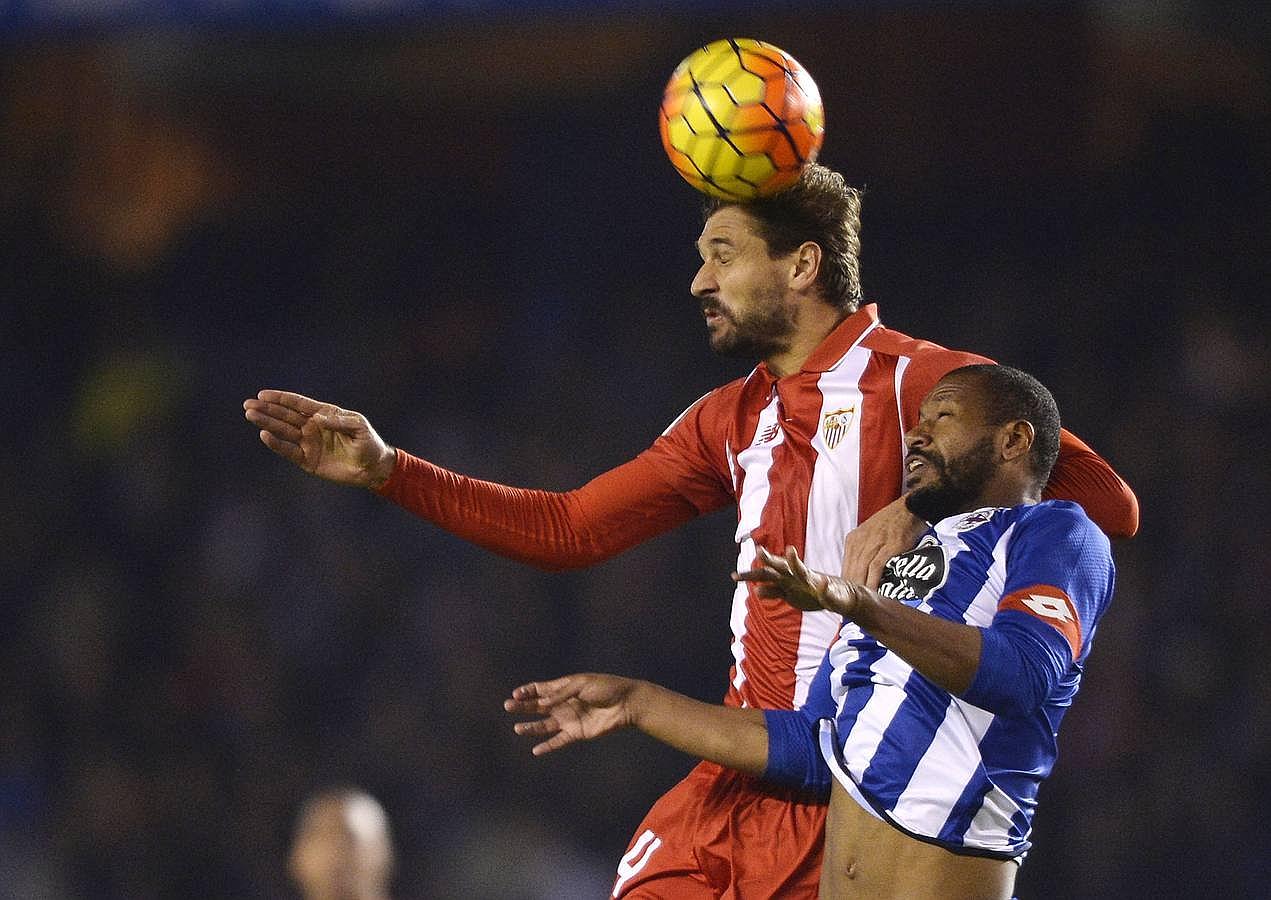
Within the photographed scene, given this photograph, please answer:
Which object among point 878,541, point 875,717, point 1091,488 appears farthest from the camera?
point 1091,488

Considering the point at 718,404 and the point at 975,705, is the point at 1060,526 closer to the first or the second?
the point at 975,705

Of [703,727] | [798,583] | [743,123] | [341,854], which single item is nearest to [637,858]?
[703,727]

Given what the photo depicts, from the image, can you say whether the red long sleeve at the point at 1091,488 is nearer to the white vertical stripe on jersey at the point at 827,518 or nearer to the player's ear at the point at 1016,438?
the player's ear at the point at 1016,438

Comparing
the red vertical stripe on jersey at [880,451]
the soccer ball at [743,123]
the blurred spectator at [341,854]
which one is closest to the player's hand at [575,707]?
the red vertical stripe on jersey at [880,451]

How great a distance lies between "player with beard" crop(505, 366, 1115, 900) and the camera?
2695 mm

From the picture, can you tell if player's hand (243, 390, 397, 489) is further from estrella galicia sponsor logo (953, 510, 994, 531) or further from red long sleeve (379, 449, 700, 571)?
estrella galicia sponsor logo (953, 510, 994, 531)

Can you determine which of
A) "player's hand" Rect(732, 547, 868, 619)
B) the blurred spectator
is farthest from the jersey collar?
the blurred spectator

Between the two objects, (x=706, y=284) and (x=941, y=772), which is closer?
(x=941, y=772)

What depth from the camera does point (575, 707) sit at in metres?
3.08

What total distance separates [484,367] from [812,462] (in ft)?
21.3

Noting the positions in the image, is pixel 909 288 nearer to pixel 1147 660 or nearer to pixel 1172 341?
pixel 1172 341

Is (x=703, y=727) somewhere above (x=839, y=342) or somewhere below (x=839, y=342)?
below

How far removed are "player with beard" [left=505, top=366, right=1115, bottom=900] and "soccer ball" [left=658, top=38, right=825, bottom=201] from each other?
63cm

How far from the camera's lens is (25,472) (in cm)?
960
